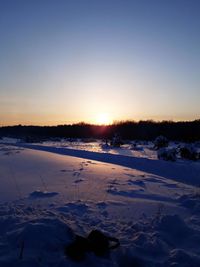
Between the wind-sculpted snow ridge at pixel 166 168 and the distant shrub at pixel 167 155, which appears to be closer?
the wind-sculpted snow ridge at pixel 166 168

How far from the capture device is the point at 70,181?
930 cm

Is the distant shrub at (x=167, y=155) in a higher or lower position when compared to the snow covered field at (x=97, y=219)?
higher

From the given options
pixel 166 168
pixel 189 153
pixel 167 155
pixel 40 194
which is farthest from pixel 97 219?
pixel 189 153

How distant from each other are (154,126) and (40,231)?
62.9 metres

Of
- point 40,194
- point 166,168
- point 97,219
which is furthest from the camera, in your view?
point 166,168

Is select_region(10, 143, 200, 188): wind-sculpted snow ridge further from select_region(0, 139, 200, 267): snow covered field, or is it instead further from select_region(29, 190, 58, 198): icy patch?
select_region(29, 190, 58, 198): icy patch

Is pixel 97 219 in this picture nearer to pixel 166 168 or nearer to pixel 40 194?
pixel 40 194

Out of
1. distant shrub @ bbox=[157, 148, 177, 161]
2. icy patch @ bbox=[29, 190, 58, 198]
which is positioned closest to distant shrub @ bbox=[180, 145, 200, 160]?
distant shrub @ bbox=[157, 148, 177, 161]

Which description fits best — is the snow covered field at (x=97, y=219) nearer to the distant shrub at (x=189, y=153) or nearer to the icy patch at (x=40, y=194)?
the icy patch at (x=40, y=194)

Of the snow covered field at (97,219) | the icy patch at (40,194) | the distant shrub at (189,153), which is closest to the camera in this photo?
the snow covered field at (97,219)

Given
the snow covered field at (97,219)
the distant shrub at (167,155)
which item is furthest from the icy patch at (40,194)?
the distant shrub at (167,155)

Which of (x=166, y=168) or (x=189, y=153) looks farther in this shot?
(x=189, y=153)

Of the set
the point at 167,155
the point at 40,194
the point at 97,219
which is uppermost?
the point at 167,155

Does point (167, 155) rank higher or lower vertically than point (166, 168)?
higher
